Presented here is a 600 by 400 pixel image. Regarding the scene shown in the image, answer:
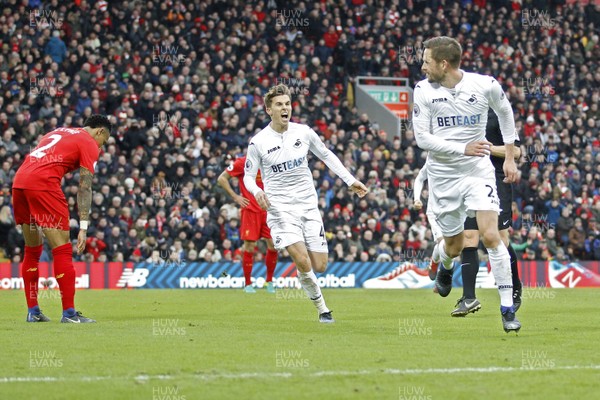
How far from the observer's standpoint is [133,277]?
81.0 feet

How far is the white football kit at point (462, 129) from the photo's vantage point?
1090 cm

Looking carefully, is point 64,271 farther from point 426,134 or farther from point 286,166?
point 426,134

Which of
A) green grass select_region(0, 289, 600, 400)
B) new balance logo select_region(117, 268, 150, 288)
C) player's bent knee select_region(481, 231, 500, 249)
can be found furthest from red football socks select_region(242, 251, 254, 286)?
player's bent knee select_region(481, 231, 500, 249)

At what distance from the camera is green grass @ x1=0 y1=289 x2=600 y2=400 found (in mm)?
6953

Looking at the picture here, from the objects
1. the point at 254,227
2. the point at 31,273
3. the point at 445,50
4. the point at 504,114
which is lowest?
the point at 254,227

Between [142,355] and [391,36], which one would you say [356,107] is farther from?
[142,355]

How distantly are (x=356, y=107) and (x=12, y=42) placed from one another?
11.2m

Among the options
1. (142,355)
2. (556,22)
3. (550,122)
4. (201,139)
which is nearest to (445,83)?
(142,355)

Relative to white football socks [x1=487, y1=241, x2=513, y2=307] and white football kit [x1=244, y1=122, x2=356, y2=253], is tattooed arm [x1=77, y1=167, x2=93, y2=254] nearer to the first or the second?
white football kit [x1=244, y1=122, x2=356, y2=253]

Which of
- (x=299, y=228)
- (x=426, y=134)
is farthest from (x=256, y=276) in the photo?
(x=426, y=134)

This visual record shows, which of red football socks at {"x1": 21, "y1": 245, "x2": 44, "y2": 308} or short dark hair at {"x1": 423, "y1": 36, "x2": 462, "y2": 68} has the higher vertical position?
short dark hair at {"x1": 423, "y1": 36, "x2": 462, "y2": 68}

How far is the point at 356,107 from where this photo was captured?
3453 centimetres

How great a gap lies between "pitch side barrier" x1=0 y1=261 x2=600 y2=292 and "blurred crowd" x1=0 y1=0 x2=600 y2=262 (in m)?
0.49

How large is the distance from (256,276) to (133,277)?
2.75 meters
